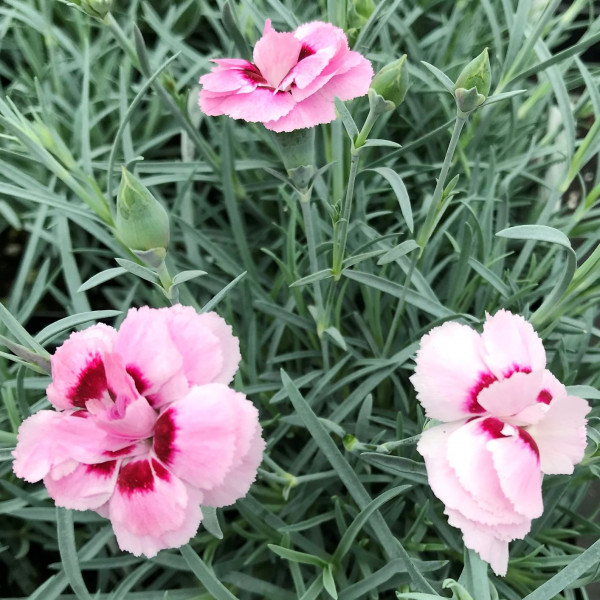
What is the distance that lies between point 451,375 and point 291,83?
294 mm

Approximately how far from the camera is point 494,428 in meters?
0.43

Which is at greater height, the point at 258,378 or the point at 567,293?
the point at 567,293

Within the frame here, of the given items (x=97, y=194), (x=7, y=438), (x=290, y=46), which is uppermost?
(x=290, y=46)

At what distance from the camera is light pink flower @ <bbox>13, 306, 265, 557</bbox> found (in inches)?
15.7

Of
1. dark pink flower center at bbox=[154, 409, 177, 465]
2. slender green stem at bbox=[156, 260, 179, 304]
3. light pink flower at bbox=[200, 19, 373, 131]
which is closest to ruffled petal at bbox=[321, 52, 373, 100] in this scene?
light pink flower at bbox=[200, 19, 373, 131]

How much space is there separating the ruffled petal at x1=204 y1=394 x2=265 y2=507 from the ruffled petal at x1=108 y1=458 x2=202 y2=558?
2cm

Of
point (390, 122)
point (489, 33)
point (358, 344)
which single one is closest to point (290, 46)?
point (358, 344)

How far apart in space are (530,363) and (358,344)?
40 cm

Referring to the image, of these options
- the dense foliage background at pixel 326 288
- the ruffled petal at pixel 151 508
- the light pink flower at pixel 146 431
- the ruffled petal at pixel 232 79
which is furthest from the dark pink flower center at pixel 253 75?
the ruffled petal at pixel 151 508

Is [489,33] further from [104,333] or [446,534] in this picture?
[104,333]

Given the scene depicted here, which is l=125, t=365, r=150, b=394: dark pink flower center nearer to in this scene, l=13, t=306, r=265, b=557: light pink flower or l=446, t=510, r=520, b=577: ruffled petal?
l=13, t=306, r=265, b=557: light pink flower

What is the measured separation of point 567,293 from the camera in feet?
2.14

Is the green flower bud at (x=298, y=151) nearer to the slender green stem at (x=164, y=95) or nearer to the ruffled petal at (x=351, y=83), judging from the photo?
the ruffled petal at (x=351, y=83)

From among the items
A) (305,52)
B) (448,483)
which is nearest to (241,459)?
(448,483)
